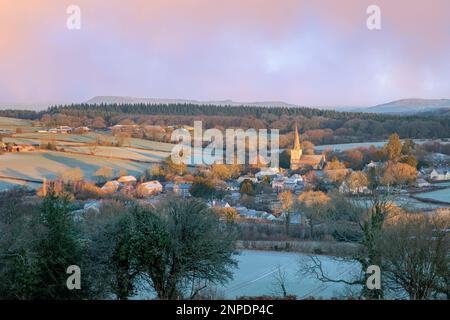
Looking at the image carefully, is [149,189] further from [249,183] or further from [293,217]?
[293,217]

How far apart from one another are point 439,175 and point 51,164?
93.1ft

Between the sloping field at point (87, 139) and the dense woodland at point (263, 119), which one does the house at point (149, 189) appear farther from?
the dense woodland at point (263, 119)

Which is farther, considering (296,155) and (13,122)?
(13,122)

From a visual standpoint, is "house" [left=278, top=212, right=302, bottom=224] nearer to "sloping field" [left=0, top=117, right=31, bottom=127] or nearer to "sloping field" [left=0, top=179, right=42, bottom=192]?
"sloping field" [left=0, top=179, right=42, bottom=192]

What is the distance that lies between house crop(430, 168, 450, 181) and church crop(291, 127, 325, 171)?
31.9 ft

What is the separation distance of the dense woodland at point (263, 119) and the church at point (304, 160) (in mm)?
9829

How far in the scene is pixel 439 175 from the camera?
1561 inches

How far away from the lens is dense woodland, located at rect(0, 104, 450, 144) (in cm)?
5912

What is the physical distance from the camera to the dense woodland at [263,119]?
59.1 meters

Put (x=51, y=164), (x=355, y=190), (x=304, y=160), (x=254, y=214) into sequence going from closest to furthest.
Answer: (x=355, y=190) → (x=254, y=214) → (x=51, y=164) → (x=304, y=160)

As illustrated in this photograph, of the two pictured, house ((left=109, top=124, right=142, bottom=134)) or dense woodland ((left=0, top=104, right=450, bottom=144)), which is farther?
dense woodland ((left=0, top=104, right=450, bottom=144))

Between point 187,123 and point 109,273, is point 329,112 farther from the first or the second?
point 109,273

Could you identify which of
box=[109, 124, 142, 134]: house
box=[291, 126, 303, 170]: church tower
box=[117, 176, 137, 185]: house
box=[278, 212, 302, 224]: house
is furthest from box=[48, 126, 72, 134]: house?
box=[278, 212, 302, 224]: house

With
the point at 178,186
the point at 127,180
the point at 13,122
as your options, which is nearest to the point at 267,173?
the point at 178,186
